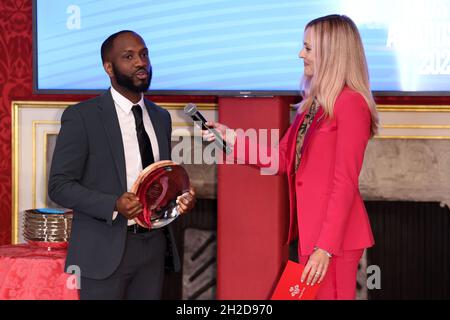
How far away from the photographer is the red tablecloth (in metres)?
2.84

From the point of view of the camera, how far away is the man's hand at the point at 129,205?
2146mm

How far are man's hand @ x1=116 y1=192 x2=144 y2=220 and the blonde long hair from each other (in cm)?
63

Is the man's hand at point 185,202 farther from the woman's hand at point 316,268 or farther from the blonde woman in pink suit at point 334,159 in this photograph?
the woman's hand at point 316,268

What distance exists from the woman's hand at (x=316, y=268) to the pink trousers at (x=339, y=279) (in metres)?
0.06

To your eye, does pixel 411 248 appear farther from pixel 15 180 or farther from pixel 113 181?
pixel 15 180

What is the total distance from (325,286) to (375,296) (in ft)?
4.94

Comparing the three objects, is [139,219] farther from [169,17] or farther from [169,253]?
[169,17]

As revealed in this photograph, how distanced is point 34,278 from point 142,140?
0.89 metres

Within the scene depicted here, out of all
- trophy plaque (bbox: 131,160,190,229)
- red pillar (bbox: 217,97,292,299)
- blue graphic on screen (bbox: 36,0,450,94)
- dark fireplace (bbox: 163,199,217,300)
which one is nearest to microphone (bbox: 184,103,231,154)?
trophy plaque (bbox: 131,160,190,229)

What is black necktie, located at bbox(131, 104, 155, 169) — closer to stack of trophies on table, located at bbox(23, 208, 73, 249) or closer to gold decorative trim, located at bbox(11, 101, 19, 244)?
stack of trophies on table, located at bbox(23, 208, 73, 249)

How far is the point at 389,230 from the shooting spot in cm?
350

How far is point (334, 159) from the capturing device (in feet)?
7.12

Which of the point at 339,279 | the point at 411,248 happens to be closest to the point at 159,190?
the point at 339,279
